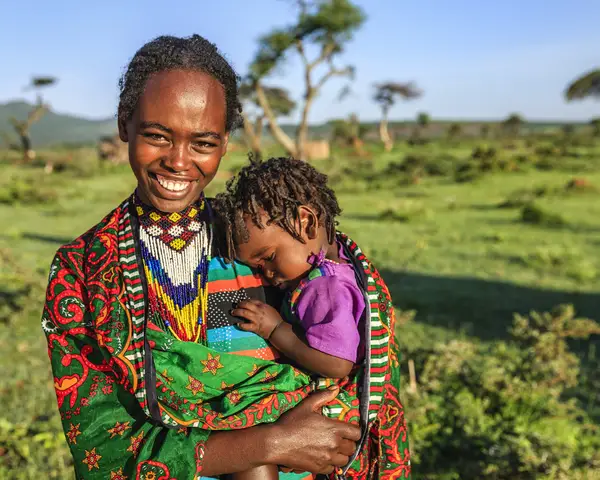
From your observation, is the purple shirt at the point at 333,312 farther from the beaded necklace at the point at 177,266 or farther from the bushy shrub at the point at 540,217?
the bushy shrub at the point at 540,217

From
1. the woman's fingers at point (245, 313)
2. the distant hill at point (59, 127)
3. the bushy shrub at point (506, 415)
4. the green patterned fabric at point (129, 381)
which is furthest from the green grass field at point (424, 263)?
the distant hill at point (59, 127)

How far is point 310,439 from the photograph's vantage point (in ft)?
5.06

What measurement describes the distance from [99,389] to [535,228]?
10615mm

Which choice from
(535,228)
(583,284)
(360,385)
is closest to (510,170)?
(535,228)

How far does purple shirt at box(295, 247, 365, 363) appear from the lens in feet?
5.19

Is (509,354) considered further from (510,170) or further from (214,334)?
(510,170)

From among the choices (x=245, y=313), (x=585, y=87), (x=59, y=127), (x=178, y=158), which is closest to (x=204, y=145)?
(x=178, y=158)

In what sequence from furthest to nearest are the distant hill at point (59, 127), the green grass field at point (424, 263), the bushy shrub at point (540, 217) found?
the distant hill at point (59, 127) < the bushy shrub at point (540, 217) < the green grass field at point (424, 263)

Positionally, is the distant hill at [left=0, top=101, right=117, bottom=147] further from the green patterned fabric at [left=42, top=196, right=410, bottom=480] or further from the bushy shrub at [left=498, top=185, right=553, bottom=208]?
the green patterned fabric at [left=42, top=196, right=410, bottom=480]

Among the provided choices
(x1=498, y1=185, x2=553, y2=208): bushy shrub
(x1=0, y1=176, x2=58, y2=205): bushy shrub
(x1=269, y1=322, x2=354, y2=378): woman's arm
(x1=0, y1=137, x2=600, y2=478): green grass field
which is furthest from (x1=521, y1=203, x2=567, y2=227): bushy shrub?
(x1=0, y1=176, x2=58, y2=205): bushy shrub

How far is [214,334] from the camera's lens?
161 cm

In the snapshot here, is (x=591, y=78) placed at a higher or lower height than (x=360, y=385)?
higher

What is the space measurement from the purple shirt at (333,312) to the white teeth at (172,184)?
1.45ft

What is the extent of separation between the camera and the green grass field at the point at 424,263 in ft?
15.4
